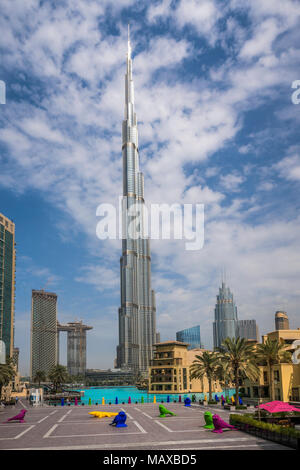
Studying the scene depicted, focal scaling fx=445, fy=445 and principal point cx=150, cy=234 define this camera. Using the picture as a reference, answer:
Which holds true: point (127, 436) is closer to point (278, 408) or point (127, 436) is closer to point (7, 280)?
point (278, 408)

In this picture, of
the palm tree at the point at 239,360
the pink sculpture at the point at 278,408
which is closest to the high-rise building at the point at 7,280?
the palm tree at the point at 239,360

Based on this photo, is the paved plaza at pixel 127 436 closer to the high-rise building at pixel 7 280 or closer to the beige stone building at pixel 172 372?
the beige stone building at pixel 172 372

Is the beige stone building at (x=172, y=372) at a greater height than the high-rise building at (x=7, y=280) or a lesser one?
lesser

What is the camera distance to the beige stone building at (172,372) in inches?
5138

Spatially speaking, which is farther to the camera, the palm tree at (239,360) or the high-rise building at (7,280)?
the high-rise building at (7,280)

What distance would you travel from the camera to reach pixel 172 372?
132 metres

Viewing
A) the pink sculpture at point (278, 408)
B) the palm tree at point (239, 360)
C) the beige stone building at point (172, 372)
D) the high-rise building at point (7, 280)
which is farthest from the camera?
the high-rise building at point (7, 280)

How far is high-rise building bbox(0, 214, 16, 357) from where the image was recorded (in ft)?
472

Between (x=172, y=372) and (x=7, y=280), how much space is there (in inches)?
2431

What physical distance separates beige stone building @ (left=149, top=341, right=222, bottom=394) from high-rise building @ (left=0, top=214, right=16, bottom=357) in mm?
47828

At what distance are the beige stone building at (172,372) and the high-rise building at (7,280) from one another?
157 ft

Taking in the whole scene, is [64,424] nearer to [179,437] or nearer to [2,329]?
[179,437]

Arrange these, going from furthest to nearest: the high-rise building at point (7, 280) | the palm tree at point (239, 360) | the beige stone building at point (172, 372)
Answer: the high-rise building at point (7, 280) < the beige stone building at point (172, 372) < the palm tree at point (239, 360)
